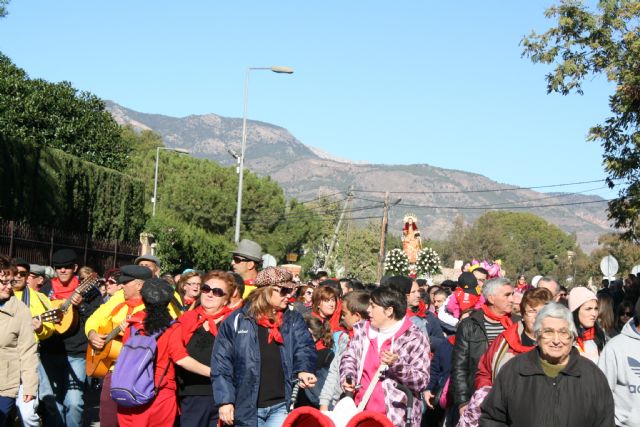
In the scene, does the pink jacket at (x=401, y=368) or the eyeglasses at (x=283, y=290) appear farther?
the eyeglasses at (x=283, y=290)

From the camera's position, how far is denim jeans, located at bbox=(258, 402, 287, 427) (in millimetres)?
7742

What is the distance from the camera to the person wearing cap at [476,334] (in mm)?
8016

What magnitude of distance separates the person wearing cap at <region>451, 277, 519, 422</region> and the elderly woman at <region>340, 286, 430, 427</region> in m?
0.55

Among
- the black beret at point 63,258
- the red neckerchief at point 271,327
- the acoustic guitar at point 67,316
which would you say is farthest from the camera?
the black beret at point 63,258

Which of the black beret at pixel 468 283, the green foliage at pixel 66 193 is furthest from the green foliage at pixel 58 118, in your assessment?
the black beret at pixel 468 283

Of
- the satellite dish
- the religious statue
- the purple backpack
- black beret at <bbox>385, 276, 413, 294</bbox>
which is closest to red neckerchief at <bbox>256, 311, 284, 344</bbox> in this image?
the purple backpack

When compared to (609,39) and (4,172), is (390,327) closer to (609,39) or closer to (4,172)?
(609,39)

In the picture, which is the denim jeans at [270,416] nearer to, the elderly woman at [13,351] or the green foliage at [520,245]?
the elderly woman at [13,351]

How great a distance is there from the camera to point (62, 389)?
10836mm

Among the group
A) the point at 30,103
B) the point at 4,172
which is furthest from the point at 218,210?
the point at 4,172

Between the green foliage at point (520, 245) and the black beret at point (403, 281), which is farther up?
the black beret at point (403, 281)

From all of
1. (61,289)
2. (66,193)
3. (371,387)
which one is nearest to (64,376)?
(61,289)

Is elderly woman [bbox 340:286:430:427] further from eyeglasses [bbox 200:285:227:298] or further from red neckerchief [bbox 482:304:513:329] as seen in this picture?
eyeglasses [bbox 200:285:227:298]

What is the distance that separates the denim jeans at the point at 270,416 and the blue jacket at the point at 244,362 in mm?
77
